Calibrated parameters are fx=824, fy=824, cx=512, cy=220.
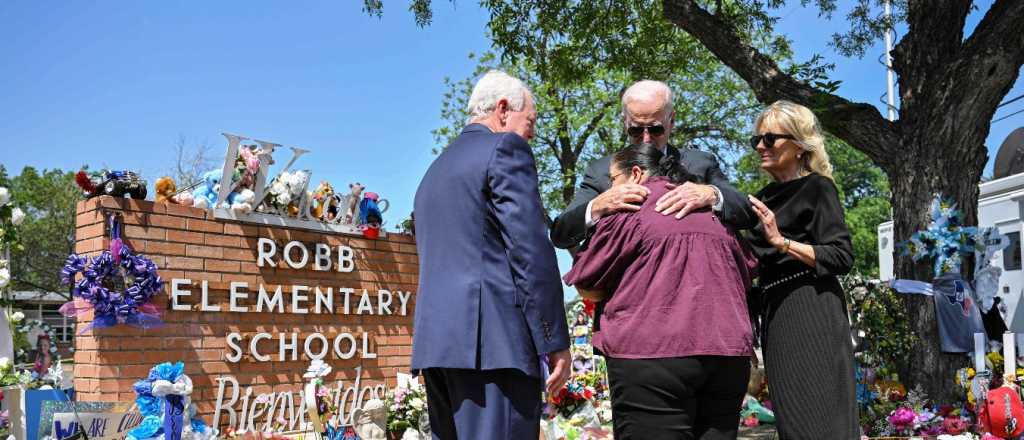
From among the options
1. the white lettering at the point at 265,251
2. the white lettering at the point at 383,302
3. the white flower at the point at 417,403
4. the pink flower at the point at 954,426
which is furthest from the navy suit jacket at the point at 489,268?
the white lettering at the point at 383,302

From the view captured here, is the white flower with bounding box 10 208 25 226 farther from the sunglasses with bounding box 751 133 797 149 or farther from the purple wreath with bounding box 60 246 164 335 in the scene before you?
the sunglasses with bounding box 751 133 797 149

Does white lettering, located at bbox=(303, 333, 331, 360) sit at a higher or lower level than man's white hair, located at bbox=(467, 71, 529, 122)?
lower

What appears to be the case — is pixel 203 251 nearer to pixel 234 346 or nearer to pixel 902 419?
pixel 234 346

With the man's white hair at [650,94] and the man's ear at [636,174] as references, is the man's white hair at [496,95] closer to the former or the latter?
the man's white hair at [650,94]

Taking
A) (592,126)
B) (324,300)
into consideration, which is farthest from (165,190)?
(592,126)

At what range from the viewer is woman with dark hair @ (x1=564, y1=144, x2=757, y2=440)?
205cm

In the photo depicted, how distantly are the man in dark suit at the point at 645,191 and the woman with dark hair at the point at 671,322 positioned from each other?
34mm

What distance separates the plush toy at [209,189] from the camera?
6.10 metres

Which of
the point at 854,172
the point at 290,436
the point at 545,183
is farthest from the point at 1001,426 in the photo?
the point at 854,172

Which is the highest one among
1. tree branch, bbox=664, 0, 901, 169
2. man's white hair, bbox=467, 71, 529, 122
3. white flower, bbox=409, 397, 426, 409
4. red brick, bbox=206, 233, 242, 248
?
→ tree branch, bbox=664, 0, 901, 169

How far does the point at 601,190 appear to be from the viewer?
278 centimetres

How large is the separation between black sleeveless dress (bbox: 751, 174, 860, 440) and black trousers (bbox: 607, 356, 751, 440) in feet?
1.68

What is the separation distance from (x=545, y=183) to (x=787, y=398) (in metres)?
19.0

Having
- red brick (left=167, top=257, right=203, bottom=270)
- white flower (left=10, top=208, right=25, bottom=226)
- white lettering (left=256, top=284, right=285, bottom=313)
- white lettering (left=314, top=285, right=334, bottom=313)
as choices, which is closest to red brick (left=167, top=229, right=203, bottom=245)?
red brick (left=167, top=257, right=203, bottom=270)
